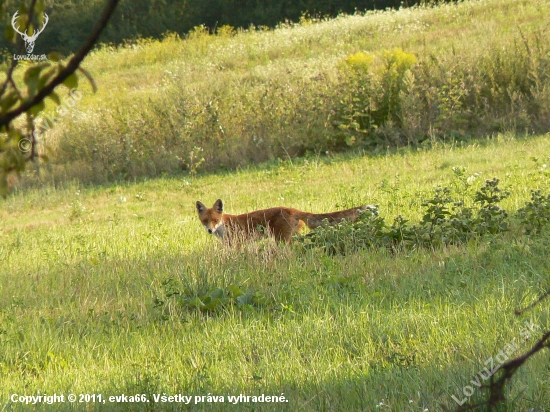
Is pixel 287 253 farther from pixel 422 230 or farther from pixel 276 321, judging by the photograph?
pixel 276 321

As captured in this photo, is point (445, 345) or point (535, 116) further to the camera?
point (535, 116)

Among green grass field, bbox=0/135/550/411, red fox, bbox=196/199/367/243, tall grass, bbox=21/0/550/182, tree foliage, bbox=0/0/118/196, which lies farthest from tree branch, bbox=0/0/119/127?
tall grass, bbox=21/0/550/182

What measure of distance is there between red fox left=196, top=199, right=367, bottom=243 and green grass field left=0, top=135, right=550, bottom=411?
0.37 metres

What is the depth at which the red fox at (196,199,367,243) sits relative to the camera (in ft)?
24.7

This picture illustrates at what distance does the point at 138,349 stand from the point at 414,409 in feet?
7.00

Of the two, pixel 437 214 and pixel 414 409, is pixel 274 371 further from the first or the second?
pixel 437 214

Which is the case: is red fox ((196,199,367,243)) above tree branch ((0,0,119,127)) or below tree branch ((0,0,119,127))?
below

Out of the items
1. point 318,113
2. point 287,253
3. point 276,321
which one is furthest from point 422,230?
point 318,113

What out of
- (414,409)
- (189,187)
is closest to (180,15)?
(189,187)

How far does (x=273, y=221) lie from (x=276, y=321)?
303 cm

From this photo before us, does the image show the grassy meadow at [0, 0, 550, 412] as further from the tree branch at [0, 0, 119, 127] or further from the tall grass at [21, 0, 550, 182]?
the tree branch at [0, 0, 119, 127]

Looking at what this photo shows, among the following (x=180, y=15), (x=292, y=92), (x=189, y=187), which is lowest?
(x=189, y=187)

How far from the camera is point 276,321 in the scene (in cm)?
507

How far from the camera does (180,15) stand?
50.6 m
